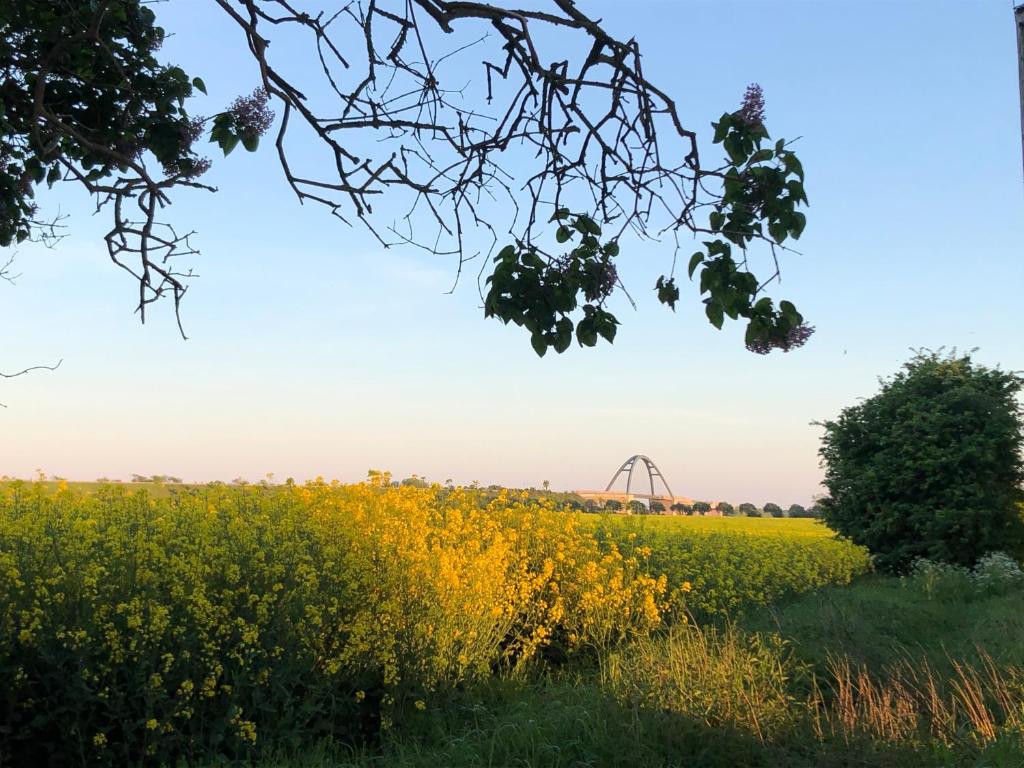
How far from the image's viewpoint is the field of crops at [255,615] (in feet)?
15.2

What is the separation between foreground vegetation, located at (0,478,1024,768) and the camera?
448cm

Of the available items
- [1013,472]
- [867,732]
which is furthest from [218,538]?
[1013,472]

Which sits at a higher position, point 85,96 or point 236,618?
point 85,96

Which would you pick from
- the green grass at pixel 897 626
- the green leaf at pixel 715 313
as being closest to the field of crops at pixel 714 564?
the green grass at pixel 897 626

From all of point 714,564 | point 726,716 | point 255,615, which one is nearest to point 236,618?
point 255,615

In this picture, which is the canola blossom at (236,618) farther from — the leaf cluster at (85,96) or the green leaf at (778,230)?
the green leaf at (778,230)

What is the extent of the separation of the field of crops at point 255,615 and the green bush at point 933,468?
807 centimetres

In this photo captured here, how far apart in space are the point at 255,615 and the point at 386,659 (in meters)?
0.80

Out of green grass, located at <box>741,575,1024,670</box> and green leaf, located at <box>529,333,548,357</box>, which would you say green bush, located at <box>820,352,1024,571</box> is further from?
green leaf, located at <box>529,333,548,357</box>

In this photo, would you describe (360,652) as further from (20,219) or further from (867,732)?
(20,219)

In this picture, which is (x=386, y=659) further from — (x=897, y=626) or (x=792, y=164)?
(x=897, y=626)

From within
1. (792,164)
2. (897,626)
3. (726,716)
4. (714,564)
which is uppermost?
(792,164)

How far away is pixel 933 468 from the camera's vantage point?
46.1 feet

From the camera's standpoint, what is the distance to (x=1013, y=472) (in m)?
14.6
